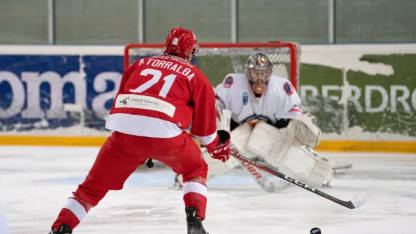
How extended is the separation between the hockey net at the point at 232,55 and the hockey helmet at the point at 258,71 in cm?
85

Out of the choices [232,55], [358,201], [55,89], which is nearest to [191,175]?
[358,201]

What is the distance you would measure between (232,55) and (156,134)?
3.72 m

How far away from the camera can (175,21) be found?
8.21 m

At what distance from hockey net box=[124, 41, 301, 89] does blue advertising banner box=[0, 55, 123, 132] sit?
40.1 inches

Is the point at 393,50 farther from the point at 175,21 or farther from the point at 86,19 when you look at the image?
the point at 86,19

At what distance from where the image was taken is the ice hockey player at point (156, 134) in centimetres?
328

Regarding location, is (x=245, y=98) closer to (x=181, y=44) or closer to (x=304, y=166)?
(x=304, y=166)

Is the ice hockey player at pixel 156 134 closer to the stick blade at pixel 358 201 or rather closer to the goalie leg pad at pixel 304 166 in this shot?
the stick blade at pixel 358 201

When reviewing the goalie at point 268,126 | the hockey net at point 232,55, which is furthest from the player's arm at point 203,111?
the hockey net at point 232,55

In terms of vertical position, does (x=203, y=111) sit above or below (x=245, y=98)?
above

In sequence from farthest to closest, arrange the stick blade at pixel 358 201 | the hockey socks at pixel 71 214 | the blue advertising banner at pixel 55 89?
the blue advertising banner at pixel 55 89
the stick blade at pixel 358 201
the hockey socks at pixel 71 214

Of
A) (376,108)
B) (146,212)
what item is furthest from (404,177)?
(146,212)

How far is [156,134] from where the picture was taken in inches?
129

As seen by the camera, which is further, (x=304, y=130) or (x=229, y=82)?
(x=229, y=82)
